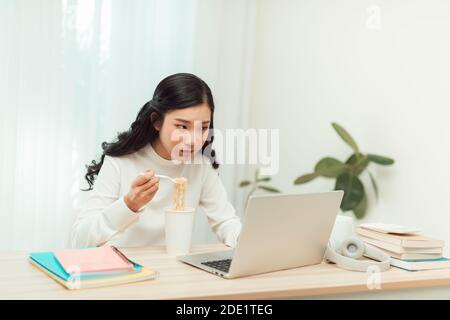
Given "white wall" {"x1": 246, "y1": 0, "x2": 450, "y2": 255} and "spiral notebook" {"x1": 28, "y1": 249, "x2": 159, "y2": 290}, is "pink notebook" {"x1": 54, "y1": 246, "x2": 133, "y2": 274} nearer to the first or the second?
"spiral notebook" {"x1": 28, "y1": 249, "x2": 159, "y2": 290}

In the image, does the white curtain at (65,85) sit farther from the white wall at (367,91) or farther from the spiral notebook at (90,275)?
the spiral notebook at (90,275)

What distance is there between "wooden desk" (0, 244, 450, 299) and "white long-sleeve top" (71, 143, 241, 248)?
129 millimetres

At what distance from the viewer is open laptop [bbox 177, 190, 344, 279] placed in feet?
4.02

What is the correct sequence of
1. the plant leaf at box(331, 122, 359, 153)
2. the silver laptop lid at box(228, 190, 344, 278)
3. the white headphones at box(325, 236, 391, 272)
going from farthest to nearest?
the plant leaf at box(331, 122, 359, 153) → the white headphones at box(325, 236, 391, 272) → the silver laptop lid at box(228, 190, 344, 278)

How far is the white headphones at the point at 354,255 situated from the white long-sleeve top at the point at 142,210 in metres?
0.37

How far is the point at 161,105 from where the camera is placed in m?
1.72

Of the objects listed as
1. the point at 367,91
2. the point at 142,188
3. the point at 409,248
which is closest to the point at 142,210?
the point at 142,188

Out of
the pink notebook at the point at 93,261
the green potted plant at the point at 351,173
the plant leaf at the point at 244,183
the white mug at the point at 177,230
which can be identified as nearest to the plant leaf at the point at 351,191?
the green potted plant at the point at 351,173

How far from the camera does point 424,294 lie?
1.37 meters

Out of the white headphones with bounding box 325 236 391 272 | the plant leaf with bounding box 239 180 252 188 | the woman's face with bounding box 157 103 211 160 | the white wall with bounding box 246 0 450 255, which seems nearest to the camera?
the white headphones with bounding box 325 236 391 272

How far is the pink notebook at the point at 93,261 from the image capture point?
45.8 inches

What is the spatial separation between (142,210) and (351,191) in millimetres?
1300

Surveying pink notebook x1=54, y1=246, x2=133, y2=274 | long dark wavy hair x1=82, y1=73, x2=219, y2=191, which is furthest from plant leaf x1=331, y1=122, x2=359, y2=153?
pink notebook x1=54, y1=246, x2=133, y2=274
